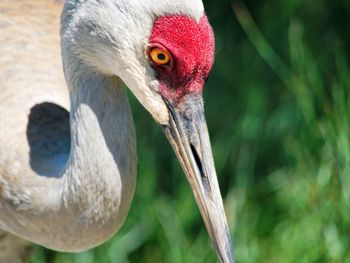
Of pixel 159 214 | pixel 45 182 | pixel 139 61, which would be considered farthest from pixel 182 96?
pixel 159 214

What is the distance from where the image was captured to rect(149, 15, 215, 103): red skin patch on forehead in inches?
110

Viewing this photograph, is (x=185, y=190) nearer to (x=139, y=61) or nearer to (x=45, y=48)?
(x=45, y=48)

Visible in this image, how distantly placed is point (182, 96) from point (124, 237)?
129 centimetres

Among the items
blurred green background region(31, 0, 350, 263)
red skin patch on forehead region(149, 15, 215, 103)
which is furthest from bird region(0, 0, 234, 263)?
blurred green background region(31, 0, 350, 263)

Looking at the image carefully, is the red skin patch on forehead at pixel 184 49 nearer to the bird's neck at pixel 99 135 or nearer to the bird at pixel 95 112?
the bird at pixel 95 112

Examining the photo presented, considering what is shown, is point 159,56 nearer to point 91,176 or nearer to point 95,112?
point 95,112

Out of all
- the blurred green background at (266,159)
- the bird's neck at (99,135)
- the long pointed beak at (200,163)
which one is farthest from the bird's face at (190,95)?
the blurred green background at (266,159)

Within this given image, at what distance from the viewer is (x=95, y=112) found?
10.0ft

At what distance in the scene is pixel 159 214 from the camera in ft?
13.3

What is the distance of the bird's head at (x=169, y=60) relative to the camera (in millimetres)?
2816

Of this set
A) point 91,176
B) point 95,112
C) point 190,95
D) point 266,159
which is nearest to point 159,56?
point 190,95

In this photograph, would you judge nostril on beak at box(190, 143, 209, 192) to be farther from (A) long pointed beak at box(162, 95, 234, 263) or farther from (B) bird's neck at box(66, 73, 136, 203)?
(B) bird's neck at box(66, 73, 136, 203)

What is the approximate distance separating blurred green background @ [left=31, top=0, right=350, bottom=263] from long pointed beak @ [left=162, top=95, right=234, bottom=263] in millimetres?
927

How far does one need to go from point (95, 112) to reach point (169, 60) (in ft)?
1.12
